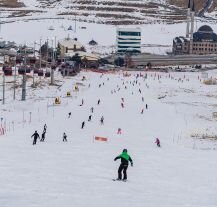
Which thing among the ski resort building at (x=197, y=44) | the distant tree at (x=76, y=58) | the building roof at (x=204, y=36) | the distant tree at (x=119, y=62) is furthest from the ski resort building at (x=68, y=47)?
the building roof at (x=204, y=36)

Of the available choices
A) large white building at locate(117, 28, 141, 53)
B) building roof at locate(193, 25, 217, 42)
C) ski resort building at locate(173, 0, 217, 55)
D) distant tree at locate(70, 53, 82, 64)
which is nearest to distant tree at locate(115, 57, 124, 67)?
distant tree at locate(70, 53, 82, 64)

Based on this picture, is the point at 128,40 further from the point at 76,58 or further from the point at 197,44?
the point at 76,58

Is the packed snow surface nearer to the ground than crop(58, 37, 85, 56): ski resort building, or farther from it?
nearer to the ground

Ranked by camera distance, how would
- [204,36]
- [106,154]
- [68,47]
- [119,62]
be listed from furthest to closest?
[204,36], [68,47], [119,62], [106,154]

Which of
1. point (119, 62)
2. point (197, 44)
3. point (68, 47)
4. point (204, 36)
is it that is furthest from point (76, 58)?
point (197, 44)

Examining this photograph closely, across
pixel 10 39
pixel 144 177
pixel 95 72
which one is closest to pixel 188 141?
pixel 144 177

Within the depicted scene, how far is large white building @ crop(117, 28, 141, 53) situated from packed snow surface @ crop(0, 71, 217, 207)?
101m

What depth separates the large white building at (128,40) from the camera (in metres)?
164

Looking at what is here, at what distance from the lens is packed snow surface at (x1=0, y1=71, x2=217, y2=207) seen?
16938mm

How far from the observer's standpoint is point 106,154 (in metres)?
27.4

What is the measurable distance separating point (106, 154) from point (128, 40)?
139244 millimetres

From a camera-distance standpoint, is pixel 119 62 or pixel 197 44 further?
pixel 197 44

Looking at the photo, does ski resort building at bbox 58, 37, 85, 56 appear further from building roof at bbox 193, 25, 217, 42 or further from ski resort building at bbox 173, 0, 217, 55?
building roof at bbox 193, 25, 217, 42

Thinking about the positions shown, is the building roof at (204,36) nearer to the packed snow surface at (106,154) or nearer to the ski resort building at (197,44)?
the ski resort building at (197,44)
